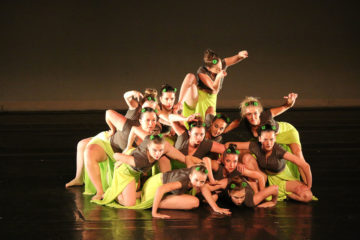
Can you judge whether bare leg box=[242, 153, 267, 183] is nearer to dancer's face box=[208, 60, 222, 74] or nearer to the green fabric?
the green fabric

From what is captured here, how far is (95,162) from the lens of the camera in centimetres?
431

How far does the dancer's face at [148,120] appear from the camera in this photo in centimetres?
405

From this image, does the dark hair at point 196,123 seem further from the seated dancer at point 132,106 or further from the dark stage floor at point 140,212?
the dark stage floor at point 140,212

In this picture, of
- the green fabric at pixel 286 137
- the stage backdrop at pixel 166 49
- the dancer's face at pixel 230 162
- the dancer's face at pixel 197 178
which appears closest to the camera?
the dancer's face at pixel 197 178

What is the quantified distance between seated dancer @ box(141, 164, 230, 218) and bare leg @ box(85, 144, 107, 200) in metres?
0.42

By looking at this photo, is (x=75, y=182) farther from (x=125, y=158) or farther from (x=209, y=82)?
(x=209, y=82)

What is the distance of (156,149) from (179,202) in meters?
0.39

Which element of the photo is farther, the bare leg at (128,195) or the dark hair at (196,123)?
the dark hair at (196,123)

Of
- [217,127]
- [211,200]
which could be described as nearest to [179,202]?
[211,200]

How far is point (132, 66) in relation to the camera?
33.2 feet

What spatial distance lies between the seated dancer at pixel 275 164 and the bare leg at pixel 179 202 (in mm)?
555

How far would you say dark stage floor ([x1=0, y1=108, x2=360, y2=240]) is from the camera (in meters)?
3.38

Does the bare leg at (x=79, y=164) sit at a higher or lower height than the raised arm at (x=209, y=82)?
lower

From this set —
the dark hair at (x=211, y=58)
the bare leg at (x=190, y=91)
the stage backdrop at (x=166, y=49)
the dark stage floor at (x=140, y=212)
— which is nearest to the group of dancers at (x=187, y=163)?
the dark stage floor at (x=140, y=212)
